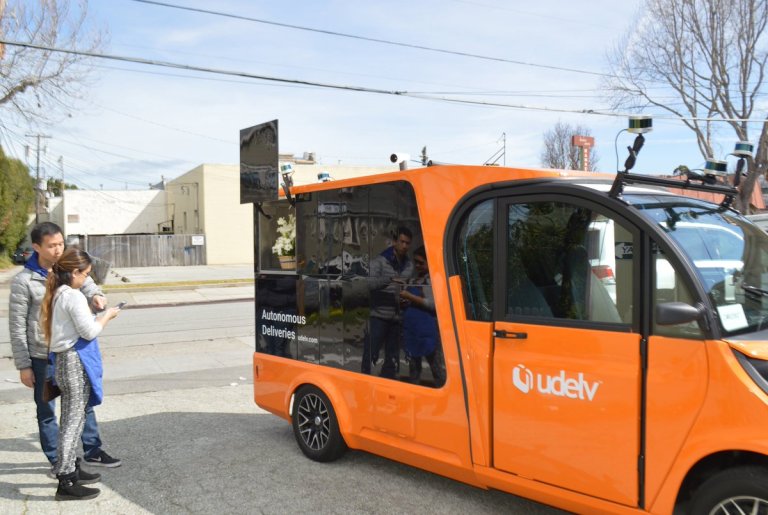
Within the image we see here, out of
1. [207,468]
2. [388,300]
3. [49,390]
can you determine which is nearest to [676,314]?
[388,300]

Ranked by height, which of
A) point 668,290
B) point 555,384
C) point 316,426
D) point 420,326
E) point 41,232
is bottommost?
point 316,426

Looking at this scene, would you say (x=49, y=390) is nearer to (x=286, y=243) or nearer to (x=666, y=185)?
(x=286, y=243)

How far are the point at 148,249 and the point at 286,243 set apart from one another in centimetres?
3850

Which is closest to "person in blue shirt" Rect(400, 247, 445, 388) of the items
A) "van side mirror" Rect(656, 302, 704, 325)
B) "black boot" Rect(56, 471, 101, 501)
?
"van side mirror" Rect(656, 302, 704, 325)

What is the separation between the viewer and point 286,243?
5559 mm

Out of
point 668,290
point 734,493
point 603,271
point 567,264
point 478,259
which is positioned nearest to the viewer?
point 734,493

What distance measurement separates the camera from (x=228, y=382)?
8289mm

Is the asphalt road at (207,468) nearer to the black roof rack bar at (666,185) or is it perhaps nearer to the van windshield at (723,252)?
the van windshield at (723,252)

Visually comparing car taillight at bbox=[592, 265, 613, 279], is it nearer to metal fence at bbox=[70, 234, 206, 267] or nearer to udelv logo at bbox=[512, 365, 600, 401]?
udelv logo at bbox=[512, 365, 600, 401]

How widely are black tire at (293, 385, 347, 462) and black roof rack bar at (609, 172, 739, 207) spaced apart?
284 centimetres

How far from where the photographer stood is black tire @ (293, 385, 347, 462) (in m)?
5.00

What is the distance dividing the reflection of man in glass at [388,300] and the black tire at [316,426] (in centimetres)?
59

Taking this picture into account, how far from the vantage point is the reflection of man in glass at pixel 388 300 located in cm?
446

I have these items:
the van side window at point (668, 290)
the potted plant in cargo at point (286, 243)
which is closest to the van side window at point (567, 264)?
the van side window at point (668, 290)
